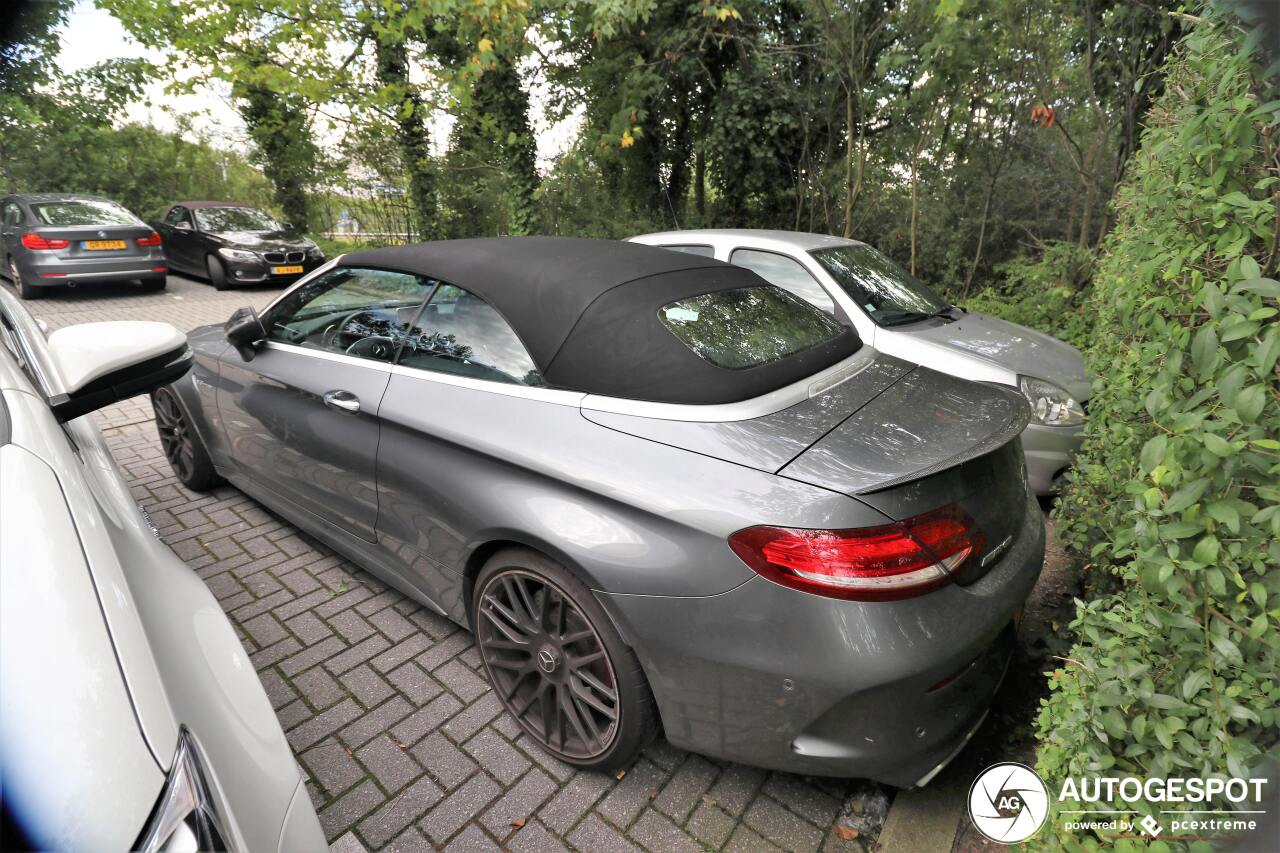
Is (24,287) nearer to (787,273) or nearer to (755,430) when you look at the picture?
(787,273)

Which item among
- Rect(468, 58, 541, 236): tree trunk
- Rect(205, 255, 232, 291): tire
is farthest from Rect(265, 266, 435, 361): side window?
Rect(205, 255, 232, 291): tire

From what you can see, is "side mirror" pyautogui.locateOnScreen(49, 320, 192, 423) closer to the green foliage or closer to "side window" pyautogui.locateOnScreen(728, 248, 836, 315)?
the green foliage

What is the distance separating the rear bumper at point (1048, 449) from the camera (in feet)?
11.7

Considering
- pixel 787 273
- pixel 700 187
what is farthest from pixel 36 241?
pixel 787 273

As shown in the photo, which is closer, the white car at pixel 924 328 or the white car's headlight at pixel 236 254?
the white car at pixel 924 328

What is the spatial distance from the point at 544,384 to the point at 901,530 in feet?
3.90

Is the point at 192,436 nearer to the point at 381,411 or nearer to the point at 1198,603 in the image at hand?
the point at 381,411

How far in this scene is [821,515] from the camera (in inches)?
61.6

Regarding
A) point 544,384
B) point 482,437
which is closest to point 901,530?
point 544,384

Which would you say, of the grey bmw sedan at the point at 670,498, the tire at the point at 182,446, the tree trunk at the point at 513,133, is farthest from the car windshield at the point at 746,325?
the tree trunk at the point at 513,133

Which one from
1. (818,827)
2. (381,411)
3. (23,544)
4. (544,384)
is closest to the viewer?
(23,544)

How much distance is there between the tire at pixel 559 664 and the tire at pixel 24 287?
1101 centimetres

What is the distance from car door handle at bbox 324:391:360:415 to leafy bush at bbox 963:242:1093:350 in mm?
5842

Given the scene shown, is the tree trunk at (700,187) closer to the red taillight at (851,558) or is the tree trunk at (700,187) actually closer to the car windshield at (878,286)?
the car windshield at (878,286)
